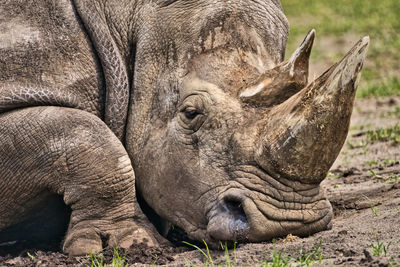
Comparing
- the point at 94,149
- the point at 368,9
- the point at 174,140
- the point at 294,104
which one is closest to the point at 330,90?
the point at 294,104

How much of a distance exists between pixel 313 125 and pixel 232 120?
0.60 meters

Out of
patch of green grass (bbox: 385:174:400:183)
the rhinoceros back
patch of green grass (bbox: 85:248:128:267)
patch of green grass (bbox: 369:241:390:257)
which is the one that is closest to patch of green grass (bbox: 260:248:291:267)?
patch of green grass (bbox: 369:241:390:257)

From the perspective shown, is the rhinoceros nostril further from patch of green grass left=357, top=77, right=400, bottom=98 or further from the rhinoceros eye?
patch of green grass left=357, top=77, right=400, bottom=98

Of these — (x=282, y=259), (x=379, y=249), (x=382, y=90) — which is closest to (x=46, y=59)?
(x=282, y=259)

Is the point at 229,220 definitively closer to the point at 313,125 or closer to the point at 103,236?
the point at 313,125

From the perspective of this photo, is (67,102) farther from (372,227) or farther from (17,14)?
(372,227)

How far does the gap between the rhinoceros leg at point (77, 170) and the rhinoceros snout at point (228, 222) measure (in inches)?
21.3

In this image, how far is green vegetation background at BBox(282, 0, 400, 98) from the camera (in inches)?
460

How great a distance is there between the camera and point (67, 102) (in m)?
5.07

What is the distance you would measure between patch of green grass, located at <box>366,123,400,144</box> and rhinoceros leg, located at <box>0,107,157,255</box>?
361 cm

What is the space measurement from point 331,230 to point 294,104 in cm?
88

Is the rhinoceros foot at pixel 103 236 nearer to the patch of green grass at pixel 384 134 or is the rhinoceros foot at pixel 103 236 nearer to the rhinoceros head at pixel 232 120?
the rhinoceros head at pixel 232 120

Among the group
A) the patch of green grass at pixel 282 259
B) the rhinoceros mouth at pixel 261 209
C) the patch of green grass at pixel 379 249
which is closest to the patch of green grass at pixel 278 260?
the patch of green grass at pixel 282 259

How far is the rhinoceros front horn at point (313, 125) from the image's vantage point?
4.16 meters
